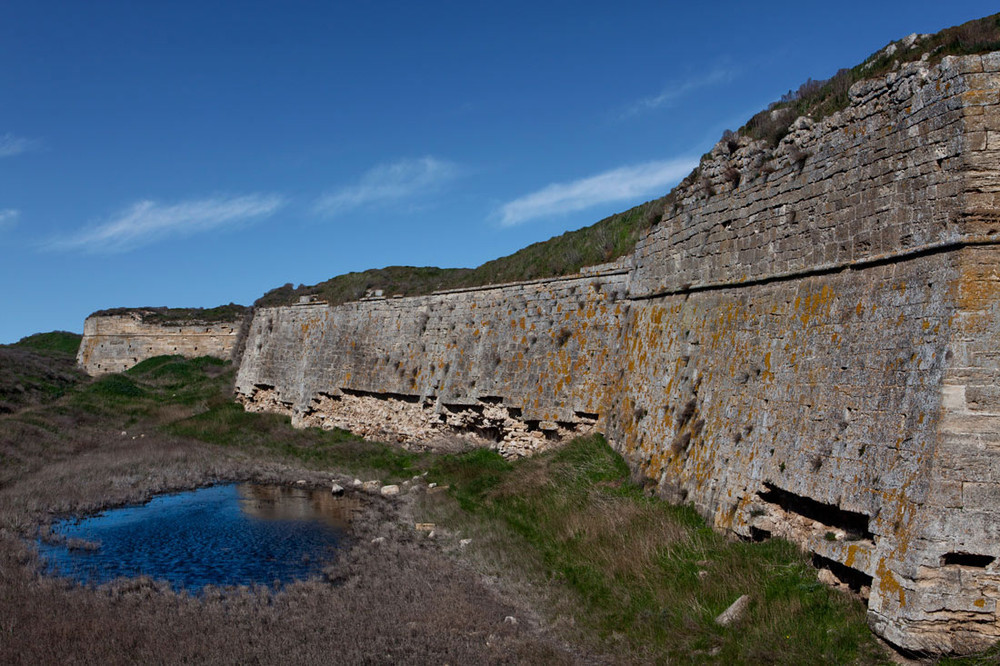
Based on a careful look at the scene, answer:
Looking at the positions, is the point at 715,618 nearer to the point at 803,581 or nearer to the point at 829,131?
the point at 803,581

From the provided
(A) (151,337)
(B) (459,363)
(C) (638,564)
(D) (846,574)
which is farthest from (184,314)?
(D) (846,574)

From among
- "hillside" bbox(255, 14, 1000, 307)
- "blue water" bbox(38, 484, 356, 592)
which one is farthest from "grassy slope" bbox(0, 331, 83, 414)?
"blue water" bbox(38, 484, 356, 592)

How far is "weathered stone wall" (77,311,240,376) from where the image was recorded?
42375mm

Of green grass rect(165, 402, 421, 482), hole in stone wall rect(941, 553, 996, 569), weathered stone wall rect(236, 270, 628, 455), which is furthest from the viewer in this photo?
green grass rect(165, 402, 421, 482)

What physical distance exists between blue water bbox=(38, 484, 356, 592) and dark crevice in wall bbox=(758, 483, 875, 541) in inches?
246

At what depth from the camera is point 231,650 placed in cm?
638

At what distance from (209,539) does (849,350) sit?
10635 mm

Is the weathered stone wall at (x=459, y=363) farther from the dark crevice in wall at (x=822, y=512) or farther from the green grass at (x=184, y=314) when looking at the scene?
the green grass at (x=184, y=314)

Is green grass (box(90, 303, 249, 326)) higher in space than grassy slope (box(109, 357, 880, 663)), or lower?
higher

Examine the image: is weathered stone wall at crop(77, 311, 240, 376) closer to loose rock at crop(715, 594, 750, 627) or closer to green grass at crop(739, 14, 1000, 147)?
green grass at crop(739, 14, 1000, 147)

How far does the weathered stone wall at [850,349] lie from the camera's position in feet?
18.0

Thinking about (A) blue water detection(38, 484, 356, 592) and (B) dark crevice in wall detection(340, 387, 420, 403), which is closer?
(A) blue water detection(38, 484, 356, 592)

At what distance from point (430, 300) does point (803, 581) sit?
14957mm

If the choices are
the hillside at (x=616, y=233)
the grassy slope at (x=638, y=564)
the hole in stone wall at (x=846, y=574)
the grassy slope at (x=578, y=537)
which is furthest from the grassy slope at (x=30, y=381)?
the hole in stone wall at (x=846, y=574)
